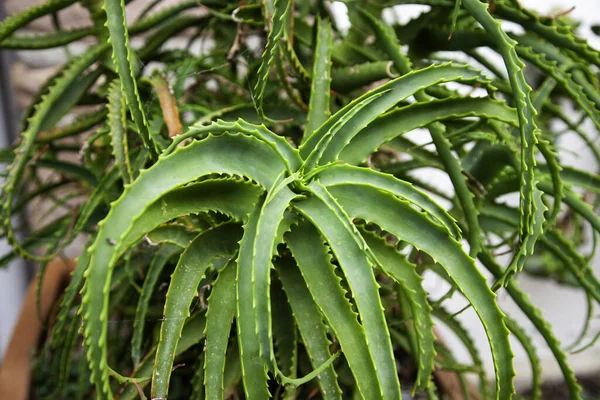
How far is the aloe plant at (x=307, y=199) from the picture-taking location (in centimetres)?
29

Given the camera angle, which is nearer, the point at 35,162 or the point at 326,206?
the point at 326,206

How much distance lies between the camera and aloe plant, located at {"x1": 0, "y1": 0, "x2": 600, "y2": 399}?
29 cm

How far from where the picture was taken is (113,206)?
10.7 inches

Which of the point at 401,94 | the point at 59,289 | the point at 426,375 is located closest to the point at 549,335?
the point at 426,375

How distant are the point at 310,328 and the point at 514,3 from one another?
32 centimetres

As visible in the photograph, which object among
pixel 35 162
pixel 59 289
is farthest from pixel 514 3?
pixel 59 289

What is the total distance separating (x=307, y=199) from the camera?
1.04 feet

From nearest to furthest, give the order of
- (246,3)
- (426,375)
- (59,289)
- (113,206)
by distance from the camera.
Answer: (113,206) → (426,375) → (246,3) → (59,289)

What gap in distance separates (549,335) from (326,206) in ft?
0.77

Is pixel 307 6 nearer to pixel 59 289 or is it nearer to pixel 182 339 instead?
pixel 182 339

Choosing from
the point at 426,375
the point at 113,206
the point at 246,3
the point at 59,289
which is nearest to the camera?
the point at 113,206

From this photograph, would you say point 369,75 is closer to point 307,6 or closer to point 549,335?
point 307,6

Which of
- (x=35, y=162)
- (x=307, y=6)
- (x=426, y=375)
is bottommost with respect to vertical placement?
(x=426, y=375)

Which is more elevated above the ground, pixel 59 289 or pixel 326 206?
pixel 59 289
